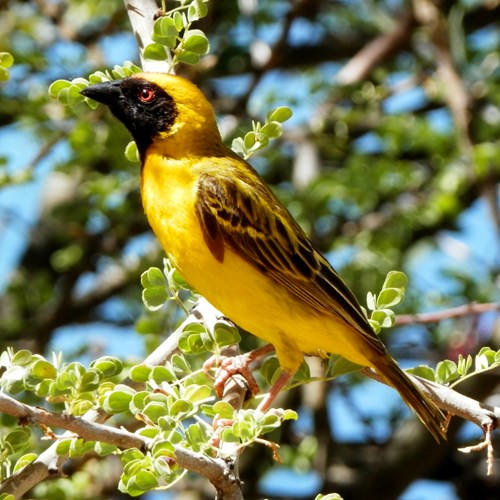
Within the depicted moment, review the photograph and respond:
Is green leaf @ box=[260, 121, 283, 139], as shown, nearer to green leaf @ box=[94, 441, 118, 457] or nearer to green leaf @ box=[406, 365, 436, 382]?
green leaf @ box=[406, 365, 436, 382]

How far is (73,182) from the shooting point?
25.1ft

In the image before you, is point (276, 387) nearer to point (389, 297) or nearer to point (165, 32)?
point (389, 297)

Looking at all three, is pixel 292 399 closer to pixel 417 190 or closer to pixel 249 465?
pixel 249 465

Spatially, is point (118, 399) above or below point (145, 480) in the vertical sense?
above

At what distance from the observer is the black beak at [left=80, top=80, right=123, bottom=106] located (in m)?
3.80

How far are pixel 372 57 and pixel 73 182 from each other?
2.29m

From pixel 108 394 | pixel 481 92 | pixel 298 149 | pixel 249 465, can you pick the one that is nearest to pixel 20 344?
pixel 249 465

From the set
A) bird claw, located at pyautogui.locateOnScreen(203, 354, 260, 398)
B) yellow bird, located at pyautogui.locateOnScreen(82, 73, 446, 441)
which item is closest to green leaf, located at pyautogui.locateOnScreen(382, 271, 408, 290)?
yellow bird, located at pyautogui.locateOnScreen(82, 73, 446, 441)

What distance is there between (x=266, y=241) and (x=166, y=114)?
2.09 feet

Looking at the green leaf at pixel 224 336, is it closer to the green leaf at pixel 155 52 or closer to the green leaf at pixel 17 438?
the green leaf at pixel 17 438

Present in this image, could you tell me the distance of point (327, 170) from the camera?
7.06 metres

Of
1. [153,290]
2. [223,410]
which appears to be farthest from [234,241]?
[223,410]

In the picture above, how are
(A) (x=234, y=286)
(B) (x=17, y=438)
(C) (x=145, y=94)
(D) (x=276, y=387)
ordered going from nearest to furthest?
(B) (x=17, y=438)
(D) (x=276, y=387)
(A) (x=234, y=286)
(C) (x=145, y=94)

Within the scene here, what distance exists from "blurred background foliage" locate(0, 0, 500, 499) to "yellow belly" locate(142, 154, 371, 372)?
4.94 ft
